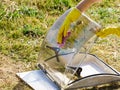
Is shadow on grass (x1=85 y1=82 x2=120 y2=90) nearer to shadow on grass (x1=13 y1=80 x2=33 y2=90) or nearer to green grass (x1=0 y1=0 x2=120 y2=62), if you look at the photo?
shadow on grass (x1=13 y1=80 x2=33 y2=90)

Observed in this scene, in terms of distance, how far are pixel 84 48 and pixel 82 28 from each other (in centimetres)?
17

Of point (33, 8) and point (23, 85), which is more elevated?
point (33, 8)

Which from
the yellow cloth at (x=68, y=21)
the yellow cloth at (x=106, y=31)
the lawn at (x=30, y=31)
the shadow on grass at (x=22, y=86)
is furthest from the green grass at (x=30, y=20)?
the yellow cloth at (x=106, y=31)

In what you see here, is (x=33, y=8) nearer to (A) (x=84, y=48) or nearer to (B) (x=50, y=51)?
(B) (x=50, y=51)

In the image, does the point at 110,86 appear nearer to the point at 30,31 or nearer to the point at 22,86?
the point at 22,86

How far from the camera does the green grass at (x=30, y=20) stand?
411 centimetres

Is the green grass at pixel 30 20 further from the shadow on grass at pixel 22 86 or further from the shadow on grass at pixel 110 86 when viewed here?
the shadow on grass at pixel 110 86

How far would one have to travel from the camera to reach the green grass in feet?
13.5

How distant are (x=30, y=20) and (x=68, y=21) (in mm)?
1449

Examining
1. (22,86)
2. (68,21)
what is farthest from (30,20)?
(68,21)

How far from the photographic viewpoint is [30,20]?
468 cm

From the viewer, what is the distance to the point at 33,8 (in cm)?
492

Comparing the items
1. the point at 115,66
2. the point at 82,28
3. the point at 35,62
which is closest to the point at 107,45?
the point at 115,66

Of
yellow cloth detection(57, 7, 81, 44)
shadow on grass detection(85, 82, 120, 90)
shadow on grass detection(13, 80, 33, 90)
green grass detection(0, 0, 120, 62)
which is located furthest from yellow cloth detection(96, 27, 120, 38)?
green grass detection(0, 0, 120, 62)
